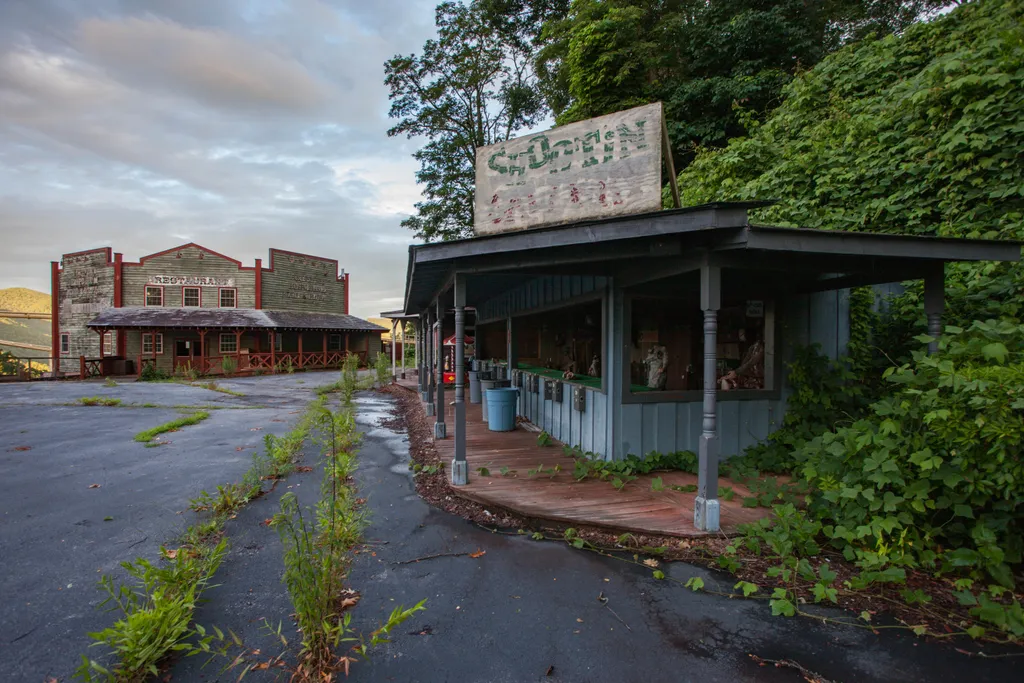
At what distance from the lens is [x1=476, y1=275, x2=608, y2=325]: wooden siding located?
6.47 metres

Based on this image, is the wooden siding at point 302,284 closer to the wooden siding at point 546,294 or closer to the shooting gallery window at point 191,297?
the shooting gallery window at point 191,297

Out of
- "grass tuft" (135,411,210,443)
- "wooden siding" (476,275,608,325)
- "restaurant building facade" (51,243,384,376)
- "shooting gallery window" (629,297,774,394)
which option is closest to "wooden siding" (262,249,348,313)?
"restaurant building facade" (51,243,384,376)

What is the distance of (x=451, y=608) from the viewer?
124 inches

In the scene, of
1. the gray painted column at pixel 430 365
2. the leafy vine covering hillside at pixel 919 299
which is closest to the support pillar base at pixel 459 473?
the leafy vine covering hillside at pixel 919 299

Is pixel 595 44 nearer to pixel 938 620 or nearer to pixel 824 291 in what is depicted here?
pixel 824 291

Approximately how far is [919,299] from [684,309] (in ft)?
10.1

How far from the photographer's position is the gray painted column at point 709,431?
4.02m

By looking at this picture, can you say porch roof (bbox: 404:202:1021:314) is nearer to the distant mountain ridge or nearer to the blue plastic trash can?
the blue plastic trash can

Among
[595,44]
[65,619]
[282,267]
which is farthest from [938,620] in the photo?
[282,267]

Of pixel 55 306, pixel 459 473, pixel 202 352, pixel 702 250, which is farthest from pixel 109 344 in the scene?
pixel 702 250

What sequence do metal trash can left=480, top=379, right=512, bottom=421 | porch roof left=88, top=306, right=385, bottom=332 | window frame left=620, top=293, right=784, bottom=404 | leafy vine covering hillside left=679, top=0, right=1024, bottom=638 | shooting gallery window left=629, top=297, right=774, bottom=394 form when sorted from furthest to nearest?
porch roof left=88, top=306, right=385, bottom=332
metal trash can left=480, top=379, right=512, bottom=421
shooting gallery window left=629, top=297, right=774, bottom=394
window frame left=620, top=293, right=784, bottom=404
leafy vine covering hillside left=679, top=0, right=1024, bottom=638

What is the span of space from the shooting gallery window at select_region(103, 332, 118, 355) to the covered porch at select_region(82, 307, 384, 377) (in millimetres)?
51

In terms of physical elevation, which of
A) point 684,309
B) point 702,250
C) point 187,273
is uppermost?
point 187,273

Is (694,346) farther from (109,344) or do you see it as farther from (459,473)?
(109,344)
